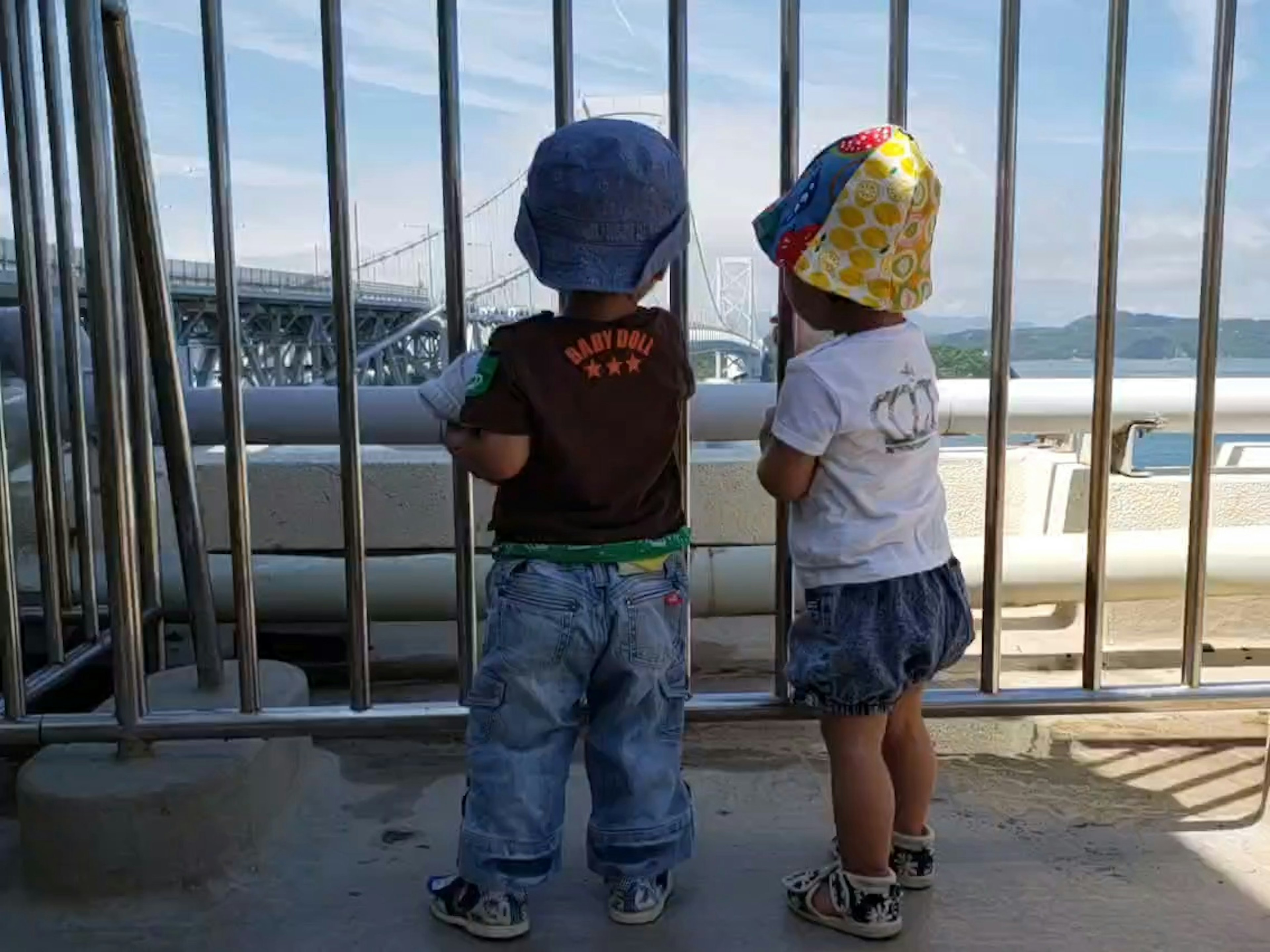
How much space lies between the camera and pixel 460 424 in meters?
1.82

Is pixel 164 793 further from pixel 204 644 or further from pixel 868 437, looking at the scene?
pixel 868 437

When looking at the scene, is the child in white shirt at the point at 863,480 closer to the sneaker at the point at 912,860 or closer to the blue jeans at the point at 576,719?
the sneaker at the point at 912,860

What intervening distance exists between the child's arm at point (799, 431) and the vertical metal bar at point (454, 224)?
20.8 inches

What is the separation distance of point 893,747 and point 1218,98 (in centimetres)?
130

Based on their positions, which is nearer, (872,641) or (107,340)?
(872,641)

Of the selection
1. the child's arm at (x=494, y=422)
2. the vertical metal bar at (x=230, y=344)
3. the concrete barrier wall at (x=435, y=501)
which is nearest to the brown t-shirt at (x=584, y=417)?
the child's arm at (x=494, y=422)

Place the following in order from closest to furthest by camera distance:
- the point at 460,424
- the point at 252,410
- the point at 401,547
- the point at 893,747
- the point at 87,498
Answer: the point at 460,424 → the point at 893,747 → the point at 87,498 → the point at 252,410 → the point at 401,547

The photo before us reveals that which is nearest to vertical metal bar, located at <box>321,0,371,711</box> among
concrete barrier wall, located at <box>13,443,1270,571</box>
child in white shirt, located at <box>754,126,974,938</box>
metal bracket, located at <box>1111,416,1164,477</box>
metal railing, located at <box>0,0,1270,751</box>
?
metal railing, located at <box>0,0,1270,751</box>

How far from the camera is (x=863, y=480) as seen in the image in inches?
73.4

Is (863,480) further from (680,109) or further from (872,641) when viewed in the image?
(680,109)

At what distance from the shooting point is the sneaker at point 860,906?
1.94 m

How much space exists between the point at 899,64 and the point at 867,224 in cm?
52

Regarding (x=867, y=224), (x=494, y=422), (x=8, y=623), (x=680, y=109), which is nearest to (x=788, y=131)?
(x=680, y=109)

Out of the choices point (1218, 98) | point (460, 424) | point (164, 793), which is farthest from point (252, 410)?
point (1218, 98)
